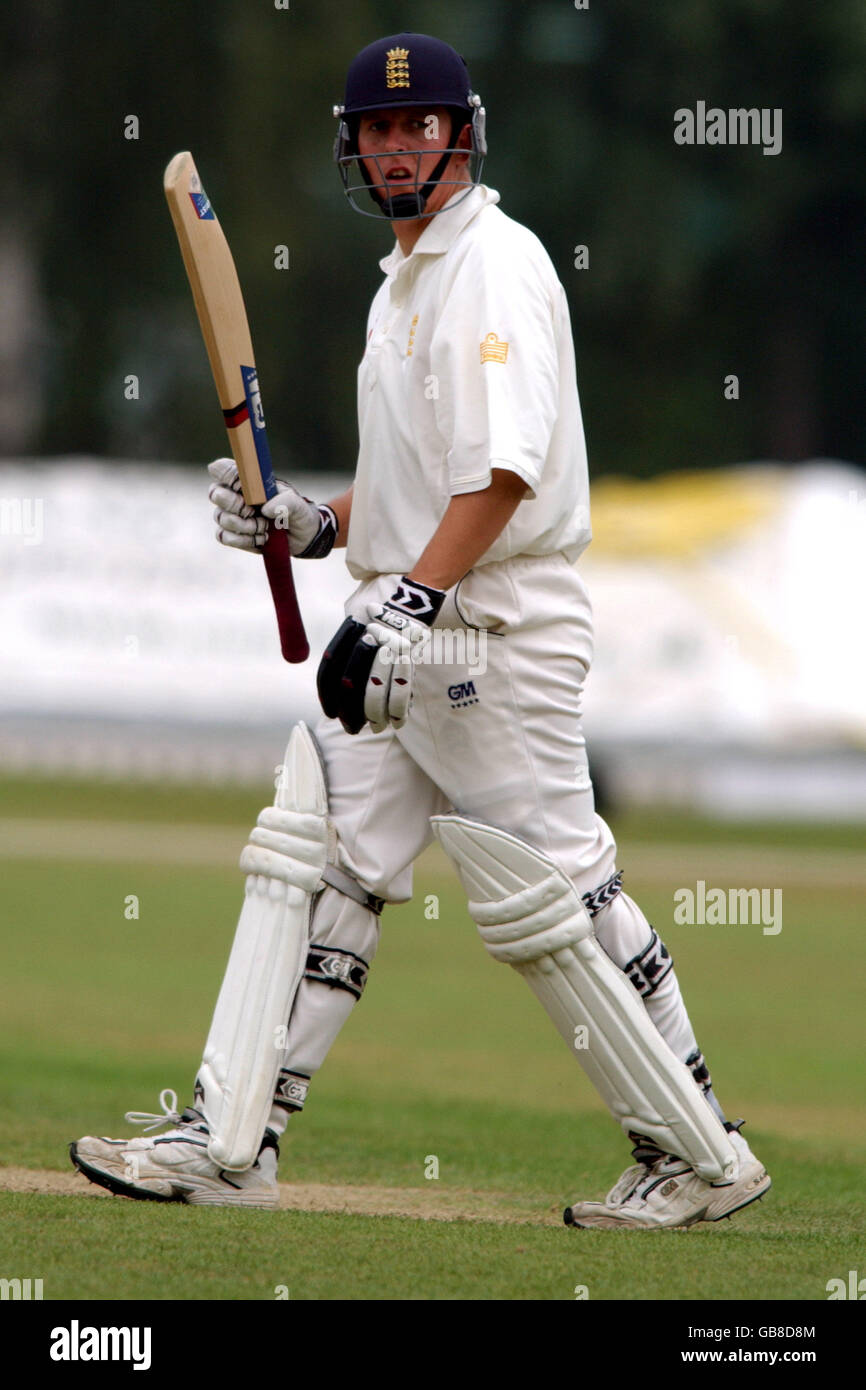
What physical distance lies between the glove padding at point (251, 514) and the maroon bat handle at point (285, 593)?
0.07ft

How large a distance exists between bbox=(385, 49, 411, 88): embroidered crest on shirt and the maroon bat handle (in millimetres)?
950

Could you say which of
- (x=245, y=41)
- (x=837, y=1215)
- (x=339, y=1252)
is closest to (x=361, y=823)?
(x=339, y=1252)

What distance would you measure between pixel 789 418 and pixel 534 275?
32751mm

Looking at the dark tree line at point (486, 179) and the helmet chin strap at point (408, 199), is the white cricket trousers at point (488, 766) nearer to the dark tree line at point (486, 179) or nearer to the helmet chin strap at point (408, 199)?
the helmet chin strap at point (408, 199)

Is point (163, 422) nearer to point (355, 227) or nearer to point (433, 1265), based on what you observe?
point (355, 227)

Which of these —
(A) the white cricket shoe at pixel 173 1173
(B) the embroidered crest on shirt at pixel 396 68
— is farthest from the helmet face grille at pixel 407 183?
(A) the white cricket shoe at pixel 173 1173

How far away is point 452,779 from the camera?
4.52m

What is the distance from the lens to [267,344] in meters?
34.3

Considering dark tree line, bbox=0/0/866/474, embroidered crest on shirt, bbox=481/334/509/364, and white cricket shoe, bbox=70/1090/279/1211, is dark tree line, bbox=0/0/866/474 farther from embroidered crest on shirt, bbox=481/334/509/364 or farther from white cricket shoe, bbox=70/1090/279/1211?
white cricket shoe, bbox=70/1090/279/1211

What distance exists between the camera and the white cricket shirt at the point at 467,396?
13.9 ft

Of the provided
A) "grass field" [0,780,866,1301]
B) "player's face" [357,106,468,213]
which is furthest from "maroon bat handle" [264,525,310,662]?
"grass field" [0,780,866,1301]

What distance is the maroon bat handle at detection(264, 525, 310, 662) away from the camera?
15.3ft

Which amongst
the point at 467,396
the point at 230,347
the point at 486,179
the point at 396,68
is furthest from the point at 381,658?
the point at 486,179

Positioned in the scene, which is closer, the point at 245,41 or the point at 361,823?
the point at 361,823
